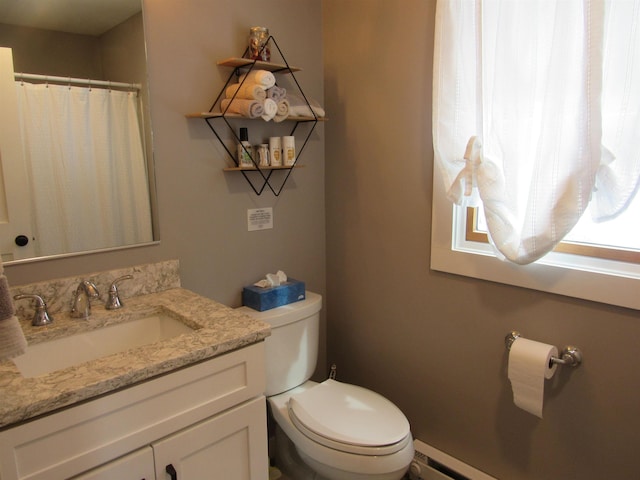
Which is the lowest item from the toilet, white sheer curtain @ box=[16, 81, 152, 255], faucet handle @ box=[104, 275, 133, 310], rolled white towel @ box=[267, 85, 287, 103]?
the toilet

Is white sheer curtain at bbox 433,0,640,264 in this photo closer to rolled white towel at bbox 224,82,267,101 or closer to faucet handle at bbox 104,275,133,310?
rolled white towel at bbox 224,82,267,101

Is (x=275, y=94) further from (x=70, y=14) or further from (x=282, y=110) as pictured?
(x=70, y=14)

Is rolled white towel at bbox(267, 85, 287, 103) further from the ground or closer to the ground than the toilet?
further from the ground

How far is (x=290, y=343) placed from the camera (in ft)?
5.67

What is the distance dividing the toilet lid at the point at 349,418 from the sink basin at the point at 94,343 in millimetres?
538

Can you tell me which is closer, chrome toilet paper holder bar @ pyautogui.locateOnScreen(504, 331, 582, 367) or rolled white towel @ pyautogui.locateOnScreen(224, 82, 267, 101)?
chrome toilet paper holder bar @ pyautogui.locateOnScreen(504, 331, 582, 367)

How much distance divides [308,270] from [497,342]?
0.88 m

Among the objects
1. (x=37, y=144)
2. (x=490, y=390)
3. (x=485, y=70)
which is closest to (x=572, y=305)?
(x=490, y=390)

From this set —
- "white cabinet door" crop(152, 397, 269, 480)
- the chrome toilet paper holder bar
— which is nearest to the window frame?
the chrome toilet paper holder bar

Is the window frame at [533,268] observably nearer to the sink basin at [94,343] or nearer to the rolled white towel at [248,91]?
the rolled white towel at [248,91]

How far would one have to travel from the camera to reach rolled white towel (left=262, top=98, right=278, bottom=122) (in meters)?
1.59

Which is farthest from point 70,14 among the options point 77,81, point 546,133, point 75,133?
point 546,133

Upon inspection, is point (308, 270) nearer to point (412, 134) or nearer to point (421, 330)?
point (421, 330)

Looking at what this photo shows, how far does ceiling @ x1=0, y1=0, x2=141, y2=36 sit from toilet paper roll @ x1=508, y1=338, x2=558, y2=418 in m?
1.65
